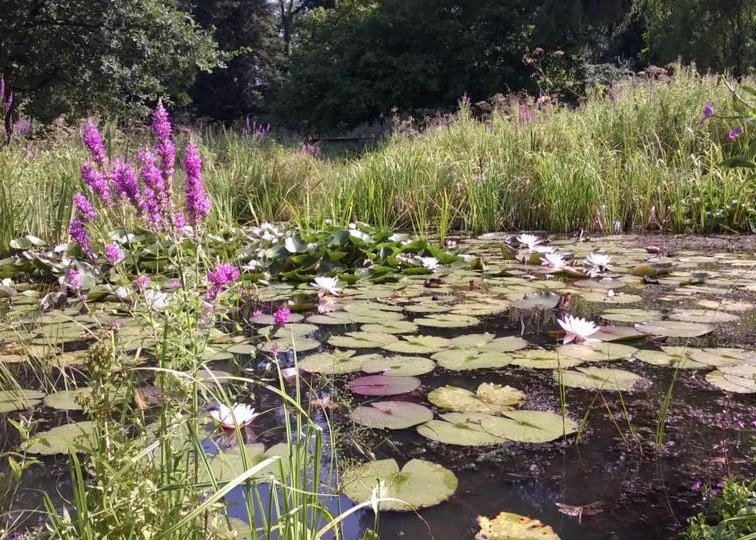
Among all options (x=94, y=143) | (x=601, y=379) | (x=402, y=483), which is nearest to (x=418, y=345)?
(x=601, y=379)

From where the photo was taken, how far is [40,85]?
35.8 feet

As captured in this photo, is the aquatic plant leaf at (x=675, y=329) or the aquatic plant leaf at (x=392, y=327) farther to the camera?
the aquatic plant leaf at (x=392, y=327)

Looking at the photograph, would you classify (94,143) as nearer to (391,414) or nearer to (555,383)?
(391,414)

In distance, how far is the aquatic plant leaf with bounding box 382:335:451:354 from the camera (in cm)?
192

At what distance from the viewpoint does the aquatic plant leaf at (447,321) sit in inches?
86.0

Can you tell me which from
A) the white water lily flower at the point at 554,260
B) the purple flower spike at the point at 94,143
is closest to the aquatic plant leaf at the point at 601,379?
the white water lily flower at the point at 554,260

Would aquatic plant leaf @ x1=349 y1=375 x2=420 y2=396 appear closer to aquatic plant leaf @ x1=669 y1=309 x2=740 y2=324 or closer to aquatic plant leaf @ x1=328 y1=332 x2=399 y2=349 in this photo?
aquatic plant leaf @ x1=328 y1=332 x2=399 y2=349

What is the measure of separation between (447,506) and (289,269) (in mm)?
2074

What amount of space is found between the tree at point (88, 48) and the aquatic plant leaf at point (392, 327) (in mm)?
9629

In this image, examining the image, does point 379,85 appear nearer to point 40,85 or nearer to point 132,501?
point 40,85

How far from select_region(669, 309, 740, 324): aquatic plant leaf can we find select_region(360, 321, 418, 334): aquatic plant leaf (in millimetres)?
921

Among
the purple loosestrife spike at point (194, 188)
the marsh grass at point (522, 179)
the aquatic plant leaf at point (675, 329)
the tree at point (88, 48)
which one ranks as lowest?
the aquatic plant leaf at point (675, 329)

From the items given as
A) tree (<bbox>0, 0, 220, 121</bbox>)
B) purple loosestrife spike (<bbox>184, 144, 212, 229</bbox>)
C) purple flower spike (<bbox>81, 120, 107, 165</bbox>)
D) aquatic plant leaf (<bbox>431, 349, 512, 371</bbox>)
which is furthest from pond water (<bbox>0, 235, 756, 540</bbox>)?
tree (<bbox>0, 0, 220, 121</bbox>)

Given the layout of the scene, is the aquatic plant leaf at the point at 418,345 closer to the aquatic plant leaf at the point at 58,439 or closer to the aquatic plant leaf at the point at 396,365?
the aquatic plant leaf at the point at 396,365
